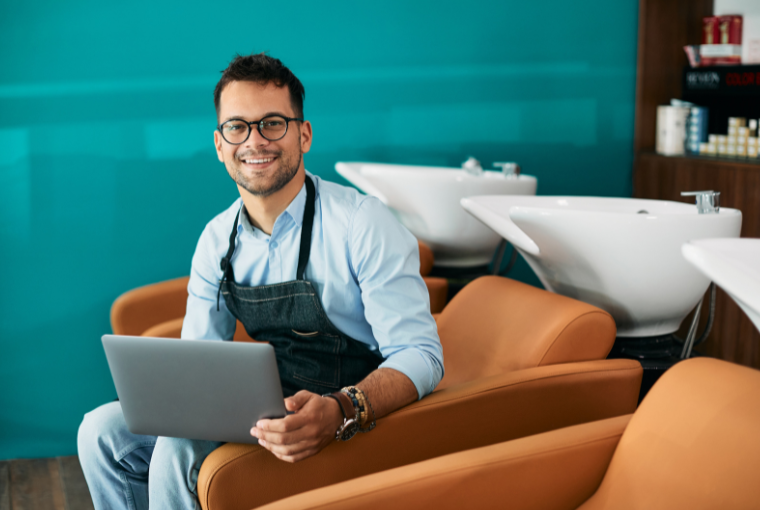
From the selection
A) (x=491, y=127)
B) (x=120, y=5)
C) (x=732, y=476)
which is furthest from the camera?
(x=491, y=127)

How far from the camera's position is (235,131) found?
1.52 meters

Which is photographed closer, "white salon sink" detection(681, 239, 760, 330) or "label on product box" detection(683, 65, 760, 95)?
"white salon sink" detection(681, 239, 760, 330)

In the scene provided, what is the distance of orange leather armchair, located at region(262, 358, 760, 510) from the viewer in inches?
41.3

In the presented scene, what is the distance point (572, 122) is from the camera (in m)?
2.89

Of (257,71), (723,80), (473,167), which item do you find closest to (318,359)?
(257,71)

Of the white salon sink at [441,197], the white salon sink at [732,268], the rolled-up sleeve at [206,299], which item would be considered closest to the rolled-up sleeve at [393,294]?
the rolled-up sleeve at [206,299]

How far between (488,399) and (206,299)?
69 cm

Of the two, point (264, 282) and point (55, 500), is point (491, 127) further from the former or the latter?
point (55, 500)

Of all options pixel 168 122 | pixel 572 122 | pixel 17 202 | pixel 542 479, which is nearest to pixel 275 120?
pixel 542 479

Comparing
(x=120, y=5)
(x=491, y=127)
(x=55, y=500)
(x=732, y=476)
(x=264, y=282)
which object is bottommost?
(x=55, y=500)

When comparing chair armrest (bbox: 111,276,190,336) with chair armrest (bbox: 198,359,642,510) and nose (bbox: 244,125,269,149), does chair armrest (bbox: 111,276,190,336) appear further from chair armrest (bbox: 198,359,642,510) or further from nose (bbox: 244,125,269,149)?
chair armrest (bbox: 198,359,642,510)

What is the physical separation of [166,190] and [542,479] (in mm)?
1890

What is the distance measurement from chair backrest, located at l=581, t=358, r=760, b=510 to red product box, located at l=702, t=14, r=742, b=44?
1.83 metres

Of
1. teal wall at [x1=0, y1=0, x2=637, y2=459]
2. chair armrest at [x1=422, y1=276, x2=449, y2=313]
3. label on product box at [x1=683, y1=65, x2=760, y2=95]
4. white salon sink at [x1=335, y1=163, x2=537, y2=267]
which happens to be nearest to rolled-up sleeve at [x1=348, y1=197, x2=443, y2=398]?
chair armrest at [x1=422, y1=276, x2=449, y2=313]
